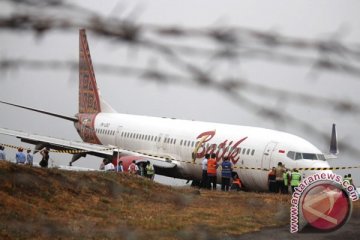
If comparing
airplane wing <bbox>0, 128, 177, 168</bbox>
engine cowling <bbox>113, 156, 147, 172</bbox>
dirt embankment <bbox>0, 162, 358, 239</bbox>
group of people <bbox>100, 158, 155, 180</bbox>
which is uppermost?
airplane wing <bbox>0, 128, 177, 168</bbox>

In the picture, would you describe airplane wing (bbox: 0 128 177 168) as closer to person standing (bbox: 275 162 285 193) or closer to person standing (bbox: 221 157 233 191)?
person standing (bbox: 221 157 233 191)

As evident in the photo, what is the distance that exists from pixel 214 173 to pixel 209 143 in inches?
77.1

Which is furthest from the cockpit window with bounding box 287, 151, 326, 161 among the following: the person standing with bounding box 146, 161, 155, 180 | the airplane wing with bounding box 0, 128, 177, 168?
the airplane wing with bounding box 0, 128, 177, 168

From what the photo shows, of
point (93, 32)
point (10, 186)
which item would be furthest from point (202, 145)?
point (93, 32)

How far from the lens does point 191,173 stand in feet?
83.0

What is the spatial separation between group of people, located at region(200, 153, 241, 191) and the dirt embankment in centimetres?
386

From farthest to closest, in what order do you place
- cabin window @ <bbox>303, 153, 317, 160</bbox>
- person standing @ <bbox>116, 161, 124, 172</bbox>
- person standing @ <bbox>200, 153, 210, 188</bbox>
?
person standing @ <bbox>116, 161, 124, 172</bbox>, person standing @ <bbox>200, 153, 210, 188</bbox>, cabin window @ <bbox>303, 153, 317, 160</bbox>

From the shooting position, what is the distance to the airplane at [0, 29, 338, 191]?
68.8 feet

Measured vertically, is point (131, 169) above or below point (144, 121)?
below

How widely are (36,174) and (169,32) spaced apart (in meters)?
12.0

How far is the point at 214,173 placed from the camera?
72.3 feet

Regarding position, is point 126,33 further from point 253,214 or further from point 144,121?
point 144,121

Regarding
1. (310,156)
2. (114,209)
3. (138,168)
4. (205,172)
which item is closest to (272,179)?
(310,156)

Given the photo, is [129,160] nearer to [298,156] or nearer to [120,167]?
[120,167]
